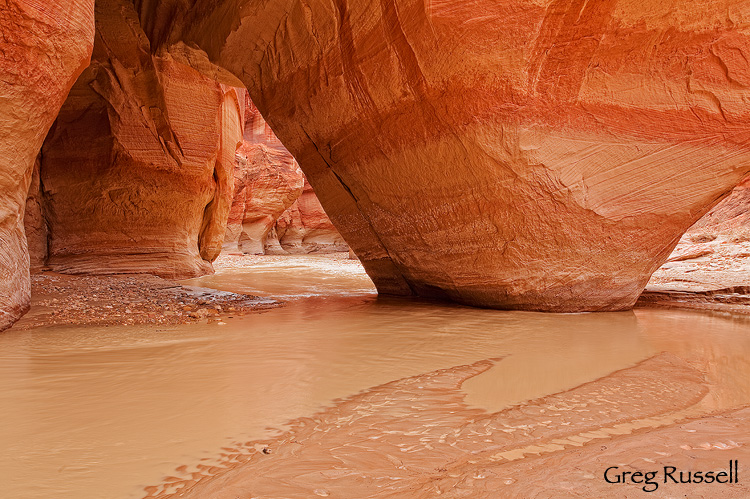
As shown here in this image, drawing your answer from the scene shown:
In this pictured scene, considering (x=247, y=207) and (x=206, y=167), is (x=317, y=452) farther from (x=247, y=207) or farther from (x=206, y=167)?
(x=247, y=207)

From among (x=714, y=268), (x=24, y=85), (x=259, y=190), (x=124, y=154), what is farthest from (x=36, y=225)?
(x=259, y=190)


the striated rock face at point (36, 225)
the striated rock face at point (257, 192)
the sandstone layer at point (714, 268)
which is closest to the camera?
the sandstone layer at point (714, 268)

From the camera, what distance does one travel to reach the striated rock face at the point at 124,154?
287 inches

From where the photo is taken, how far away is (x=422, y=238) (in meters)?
4.56

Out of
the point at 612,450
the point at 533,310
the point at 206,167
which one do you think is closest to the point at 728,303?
the point at 533,310

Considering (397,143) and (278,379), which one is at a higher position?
(397,143)

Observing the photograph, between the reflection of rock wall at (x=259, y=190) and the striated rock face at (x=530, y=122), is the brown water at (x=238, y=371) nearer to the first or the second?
the striated rock face at (x=530, y=122)

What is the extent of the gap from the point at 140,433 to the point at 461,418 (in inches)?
42.7

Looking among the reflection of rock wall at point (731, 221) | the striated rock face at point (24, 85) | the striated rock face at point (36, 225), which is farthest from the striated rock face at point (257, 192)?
the striated rock face at point (24, 85)

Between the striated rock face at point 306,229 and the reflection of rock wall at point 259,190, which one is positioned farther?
the striated rock face at point 306,229

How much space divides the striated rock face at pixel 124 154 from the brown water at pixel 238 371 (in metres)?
5.14

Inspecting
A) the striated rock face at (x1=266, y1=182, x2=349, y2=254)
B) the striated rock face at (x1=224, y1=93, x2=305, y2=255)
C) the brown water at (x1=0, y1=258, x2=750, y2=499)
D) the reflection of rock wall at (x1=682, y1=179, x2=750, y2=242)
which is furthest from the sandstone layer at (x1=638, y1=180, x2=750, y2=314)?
the striated rock face at (x1=266, y1=182, x2=349, y2=254)

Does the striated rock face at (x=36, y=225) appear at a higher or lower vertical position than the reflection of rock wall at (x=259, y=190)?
lower

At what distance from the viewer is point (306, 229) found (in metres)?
27.6
